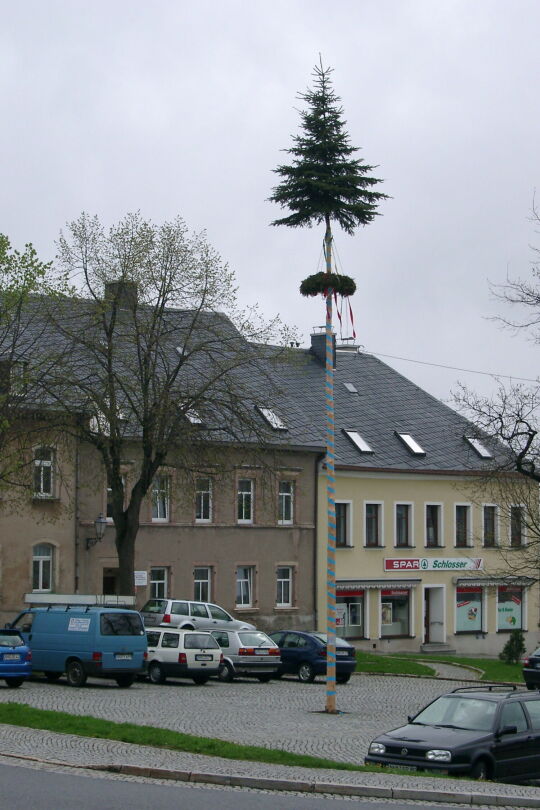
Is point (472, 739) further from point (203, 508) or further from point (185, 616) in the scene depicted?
point (203, 508)

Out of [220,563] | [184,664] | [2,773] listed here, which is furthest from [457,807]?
[220,563]

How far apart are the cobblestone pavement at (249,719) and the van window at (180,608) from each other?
3805 mm

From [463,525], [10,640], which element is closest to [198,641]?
[10,640]

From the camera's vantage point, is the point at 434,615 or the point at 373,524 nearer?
the point at 373,524

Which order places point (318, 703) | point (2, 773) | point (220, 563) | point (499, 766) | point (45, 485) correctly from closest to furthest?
1. point (2, 773)
2. point (499, 766)
3. point (318, 703)
4. point (45, 485)
5. point (220, 563)

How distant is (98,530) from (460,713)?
24.6 meters

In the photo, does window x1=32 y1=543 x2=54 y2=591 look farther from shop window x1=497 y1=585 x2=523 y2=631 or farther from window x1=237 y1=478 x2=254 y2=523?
shop window x1=497 y1=585 x2=523 y2=631

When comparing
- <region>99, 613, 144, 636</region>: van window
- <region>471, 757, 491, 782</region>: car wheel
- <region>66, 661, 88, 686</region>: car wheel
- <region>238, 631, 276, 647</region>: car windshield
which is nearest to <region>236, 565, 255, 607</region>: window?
<region>238, 631, 276, 647</region>: car windshield

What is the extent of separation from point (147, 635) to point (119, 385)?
7.61 m

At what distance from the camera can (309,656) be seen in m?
37.6

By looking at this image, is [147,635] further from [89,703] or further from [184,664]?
[89,703]

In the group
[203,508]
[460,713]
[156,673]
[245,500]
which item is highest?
[245,500]

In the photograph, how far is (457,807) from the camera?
48.0 feet

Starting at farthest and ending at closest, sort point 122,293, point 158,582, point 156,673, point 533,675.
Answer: point 158,582 → point 122,293 → point 533,675 → point 156,673
